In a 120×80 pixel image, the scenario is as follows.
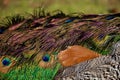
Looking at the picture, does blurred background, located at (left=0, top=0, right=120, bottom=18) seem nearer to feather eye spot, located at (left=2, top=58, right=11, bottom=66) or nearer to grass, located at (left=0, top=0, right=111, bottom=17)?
grass, located at (left=0, top=0, right=111, bottom=17)

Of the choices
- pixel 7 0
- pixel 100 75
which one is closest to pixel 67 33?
pixel 100 75

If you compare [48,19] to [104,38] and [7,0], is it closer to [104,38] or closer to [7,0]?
[104,38]

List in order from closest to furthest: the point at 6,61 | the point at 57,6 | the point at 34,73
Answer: the point at 34,73, the point at 6,61, the point at 57,6

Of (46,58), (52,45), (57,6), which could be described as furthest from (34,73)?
(57,6)

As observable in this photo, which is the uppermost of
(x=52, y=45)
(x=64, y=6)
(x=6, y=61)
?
(x=52, y=45)

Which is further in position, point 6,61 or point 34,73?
point 6,61

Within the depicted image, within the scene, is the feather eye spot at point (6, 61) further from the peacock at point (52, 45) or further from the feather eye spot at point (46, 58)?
the feather eye spot at point (46, 58)

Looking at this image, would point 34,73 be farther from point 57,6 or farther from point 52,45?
point 57,6
